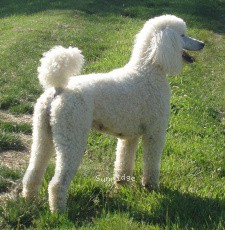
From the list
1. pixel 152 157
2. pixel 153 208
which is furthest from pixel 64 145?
pixel 152 157

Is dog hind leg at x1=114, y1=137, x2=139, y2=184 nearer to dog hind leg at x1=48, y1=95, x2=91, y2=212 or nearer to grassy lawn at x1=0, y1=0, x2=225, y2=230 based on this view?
grassy lawn at x1=0, y1=0, x2=225, y2=230

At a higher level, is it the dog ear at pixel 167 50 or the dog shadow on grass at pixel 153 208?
the dog ear at pixel 167 50

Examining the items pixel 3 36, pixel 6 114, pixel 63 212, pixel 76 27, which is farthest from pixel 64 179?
pixel 76 27

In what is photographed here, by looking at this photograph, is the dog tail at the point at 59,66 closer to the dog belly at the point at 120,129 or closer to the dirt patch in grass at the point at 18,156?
the dog belly at the point at 120,129

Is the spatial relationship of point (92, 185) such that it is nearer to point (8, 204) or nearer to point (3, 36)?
point (8, 204)

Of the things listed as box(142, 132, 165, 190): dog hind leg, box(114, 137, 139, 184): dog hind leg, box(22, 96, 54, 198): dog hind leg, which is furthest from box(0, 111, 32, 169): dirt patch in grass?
box(142, 132, 165, 190): dog hind leg

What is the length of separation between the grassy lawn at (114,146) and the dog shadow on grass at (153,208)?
0.04ft

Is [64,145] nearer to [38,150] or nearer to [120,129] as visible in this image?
[38,150]

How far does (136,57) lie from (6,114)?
3.33 metres

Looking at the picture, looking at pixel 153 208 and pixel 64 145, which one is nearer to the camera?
pixel 64 145

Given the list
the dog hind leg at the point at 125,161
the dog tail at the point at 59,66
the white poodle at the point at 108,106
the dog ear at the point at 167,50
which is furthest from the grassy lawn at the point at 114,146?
the dog ear at the point at 167,50

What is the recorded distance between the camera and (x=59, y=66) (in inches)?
186

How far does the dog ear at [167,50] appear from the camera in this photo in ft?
18.1

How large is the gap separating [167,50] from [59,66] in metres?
1.44
